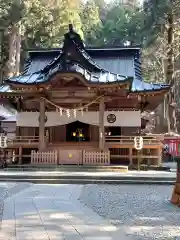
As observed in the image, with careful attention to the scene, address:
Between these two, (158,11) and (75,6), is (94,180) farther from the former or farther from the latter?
(75,6)

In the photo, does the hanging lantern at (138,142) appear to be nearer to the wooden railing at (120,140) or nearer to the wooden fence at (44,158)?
the wooden railing at (120,140)

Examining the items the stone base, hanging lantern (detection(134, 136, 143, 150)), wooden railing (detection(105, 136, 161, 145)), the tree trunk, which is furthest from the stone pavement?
the tree trunk

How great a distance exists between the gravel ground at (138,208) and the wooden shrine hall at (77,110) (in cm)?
586

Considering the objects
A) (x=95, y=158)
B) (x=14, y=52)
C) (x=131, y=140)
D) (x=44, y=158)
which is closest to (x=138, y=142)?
(x=131, y=140)

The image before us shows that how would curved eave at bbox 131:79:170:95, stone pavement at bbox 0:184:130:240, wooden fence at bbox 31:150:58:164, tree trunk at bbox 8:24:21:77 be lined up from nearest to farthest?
stone pavement at bbox 0:184:130:240
wooden fence at bbox 31:150:58:164
curved eave at bbox 131:79:170:95
tree trunk at bbox 8:24:21:77

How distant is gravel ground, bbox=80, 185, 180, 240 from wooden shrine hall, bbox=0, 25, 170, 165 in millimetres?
5861

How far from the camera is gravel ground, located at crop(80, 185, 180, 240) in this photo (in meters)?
5.76

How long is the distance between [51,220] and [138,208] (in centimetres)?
→ 222

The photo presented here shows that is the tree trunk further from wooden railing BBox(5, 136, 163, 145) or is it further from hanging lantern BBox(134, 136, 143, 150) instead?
hanging lantern BBox(134, 136, 143, 150)

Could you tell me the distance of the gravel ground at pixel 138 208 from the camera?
5762 millimetres

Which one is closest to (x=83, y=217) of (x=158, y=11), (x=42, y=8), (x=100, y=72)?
(x=100, y=72)

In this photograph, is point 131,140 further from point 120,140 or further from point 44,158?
point 44,158

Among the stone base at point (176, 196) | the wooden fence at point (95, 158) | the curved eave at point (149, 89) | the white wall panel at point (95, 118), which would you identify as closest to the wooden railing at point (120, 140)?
the white wall panel at point (95, 118)

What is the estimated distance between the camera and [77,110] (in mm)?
18562
